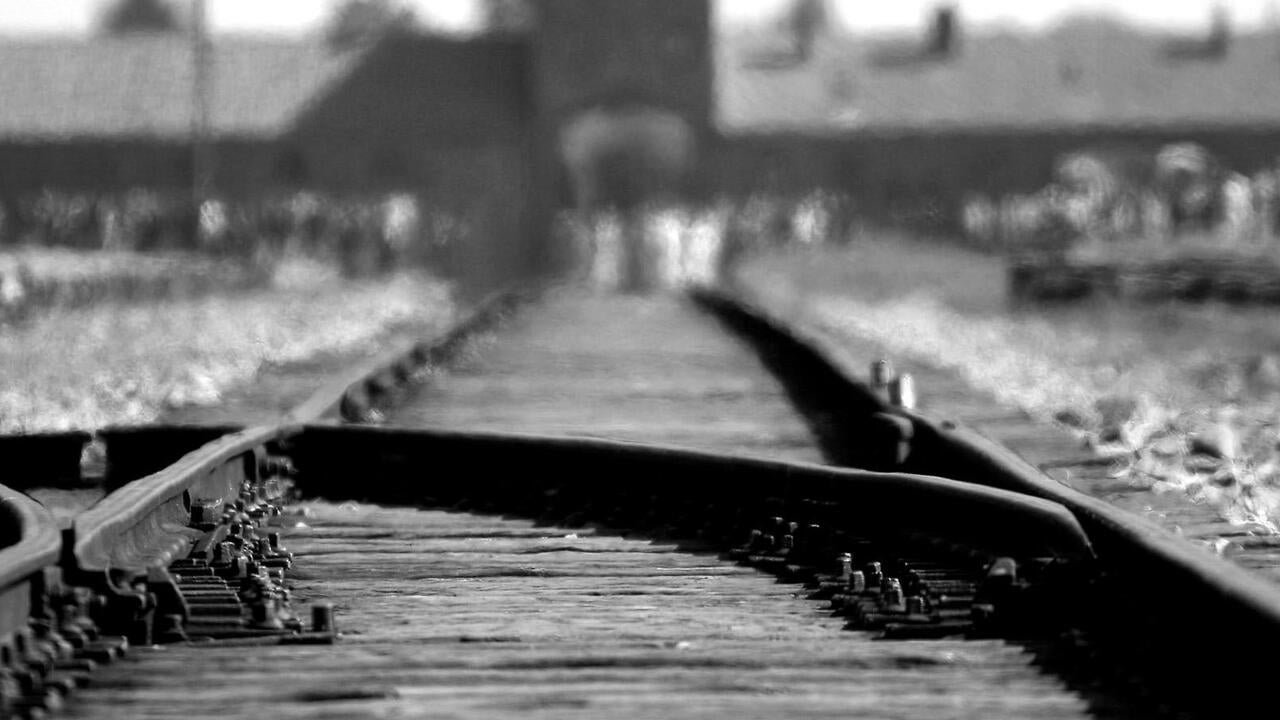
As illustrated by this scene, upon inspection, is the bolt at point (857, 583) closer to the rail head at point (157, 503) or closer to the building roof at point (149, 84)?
the rail head at point (157, 503)

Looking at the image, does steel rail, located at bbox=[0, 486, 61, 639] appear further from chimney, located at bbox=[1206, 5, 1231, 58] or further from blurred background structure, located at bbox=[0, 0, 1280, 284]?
chimney, located at bbox=[1206, 5, 1231, 58]

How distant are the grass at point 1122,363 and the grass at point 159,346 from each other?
13.7 feet

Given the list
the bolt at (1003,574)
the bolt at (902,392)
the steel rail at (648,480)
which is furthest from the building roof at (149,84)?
the bolt at (1003,574)

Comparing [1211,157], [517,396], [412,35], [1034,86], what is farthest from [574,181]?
[517,396]

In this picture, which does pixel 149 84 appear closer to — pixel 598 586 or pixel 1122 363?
pixel 1122 363

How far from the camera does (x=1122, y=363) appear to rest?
15508 mm

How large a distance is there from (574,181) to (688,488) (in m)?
47.3

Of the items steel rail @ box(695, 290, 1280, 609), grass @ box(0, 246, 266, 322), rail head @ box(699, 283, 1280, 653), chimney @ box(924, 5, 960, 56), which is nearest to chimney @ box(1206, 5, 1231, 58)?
chimney @ box(924, 5, 960, 56)

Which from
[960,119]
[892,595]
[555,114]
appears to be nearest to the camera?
[892,595]

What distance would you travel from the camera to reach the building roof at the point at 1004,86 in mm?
55281

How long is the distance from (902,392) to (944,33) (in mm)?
52156

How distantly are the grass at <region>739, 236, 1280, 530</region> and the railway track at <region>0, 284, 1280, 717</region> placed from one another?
0.91 meters

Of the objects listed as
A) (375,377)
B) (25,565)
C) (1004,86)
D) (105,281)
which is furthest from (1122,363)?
(1004,86)

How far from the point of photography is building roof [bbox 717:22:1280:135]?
55281mm
